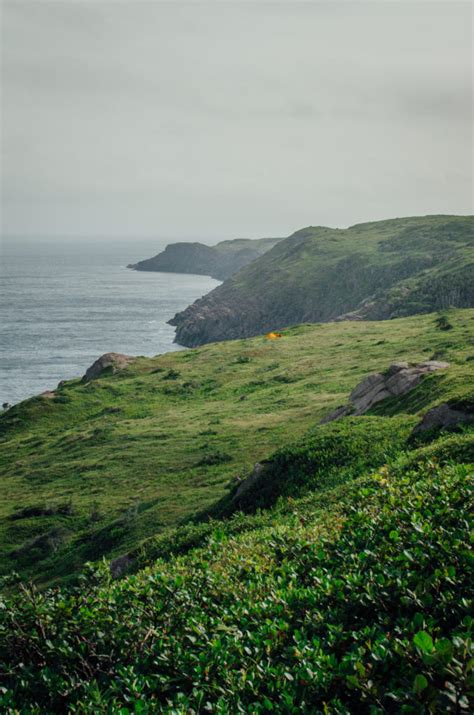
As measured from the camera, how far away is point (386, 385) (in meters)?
33.7

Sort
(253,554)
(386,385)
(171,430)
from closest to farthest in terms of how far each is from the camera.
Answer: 1. (253,554)
2. (386,385)
3. (171,430)

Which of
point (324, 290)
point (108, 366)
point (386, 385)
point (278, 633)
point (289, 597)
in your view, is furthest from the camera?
point (324, 290)

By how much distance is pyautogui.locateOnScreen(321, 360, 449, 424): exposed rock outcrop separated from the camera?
106 feet

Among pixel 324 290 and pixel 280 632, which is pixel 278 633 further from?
pixel 324 290

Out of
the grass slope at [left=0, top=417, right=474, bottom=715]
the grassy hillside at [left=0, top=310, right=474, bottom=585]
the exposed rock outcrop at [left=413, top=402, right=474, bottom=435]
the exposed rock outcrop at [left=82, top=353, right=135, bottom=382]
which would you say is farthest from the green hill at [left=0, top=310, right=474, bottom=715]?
the exposed rock outcrop at [left=82, top=353, right=135, bottom=382]

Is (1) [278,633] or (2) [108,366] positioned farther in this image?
(2) [108,366]

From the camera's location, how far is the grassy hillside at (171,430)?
2844cm

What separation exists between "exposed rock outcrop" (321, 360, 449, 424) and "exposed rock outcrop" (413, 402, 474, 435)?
9.49 m

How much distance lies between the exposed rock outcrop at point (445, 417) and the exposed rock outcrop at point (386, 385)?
9495mm

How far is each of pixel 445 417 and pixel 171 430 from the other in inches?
1182

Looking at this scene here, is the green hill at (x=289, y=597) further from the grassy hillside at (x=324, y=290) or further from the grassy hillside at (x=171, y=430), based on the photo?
the grassy hillside at (x=324, y=290)

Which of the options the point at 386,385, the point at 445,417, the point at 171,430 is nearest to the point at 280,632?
the point at 445,417

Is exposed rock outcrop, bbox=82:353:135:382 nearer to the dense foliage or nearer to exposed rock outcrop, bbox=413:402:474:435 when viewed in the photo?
exposed rock outcrop, bbox=413:402:474:435

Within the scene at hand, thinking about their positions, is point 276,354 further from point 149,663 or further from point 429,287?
point 149,663
